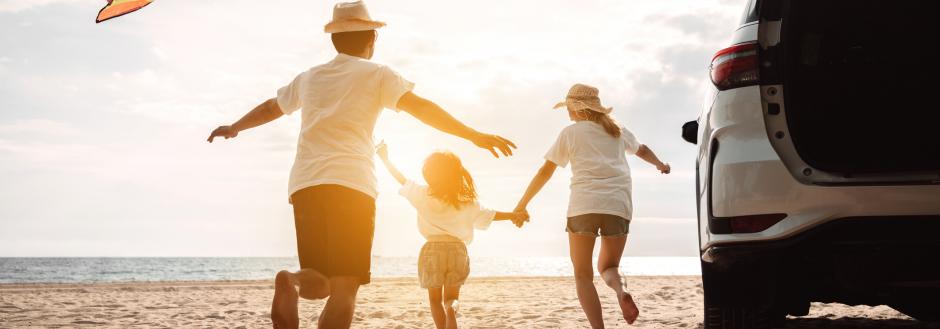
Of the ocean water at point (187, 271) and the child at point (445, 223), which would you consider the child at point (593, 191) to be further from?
the ocean water at point (187, 271)

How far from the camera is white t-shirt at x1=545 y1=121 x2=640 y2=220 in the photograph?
17.6 ft

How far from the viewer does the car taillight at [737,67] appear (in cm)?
321

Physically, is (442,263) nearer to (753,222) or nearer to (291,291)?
(291,291)

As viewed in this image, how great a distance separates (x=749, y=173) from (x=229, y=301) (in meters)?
8.79

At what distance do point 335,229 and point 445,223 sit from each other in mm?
2441

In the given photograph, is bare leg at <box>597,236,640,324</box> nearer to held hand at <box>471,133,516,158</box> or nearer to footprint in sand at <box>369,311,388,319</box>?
held hand at <box>471,133,516,158</box>

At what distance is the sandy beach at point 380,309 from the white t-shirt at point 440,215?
1.53 metres

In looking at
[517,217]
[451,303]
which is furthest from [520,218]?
[451,303]

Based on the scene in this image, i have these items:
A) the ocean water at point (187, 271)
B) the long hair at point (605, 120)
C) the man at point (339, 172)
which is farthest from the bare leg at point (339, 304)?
the ocean water at point (187, 271)

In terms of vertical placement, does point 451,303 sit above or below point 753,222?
below

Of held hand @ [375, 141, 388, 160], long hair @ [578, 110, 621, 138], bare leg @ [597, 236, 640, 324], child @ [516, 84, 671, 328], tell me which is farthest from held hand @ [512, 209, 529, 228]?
held hand @ [375, 141, 388, 160]

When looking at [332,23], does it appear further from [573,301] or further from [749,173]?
[573,301]

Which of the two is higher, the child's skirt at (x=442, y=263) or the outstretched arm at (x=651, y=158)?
the outstretched arm at (x=651, y=158)

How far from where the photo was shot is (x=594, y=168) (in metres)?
5.43
